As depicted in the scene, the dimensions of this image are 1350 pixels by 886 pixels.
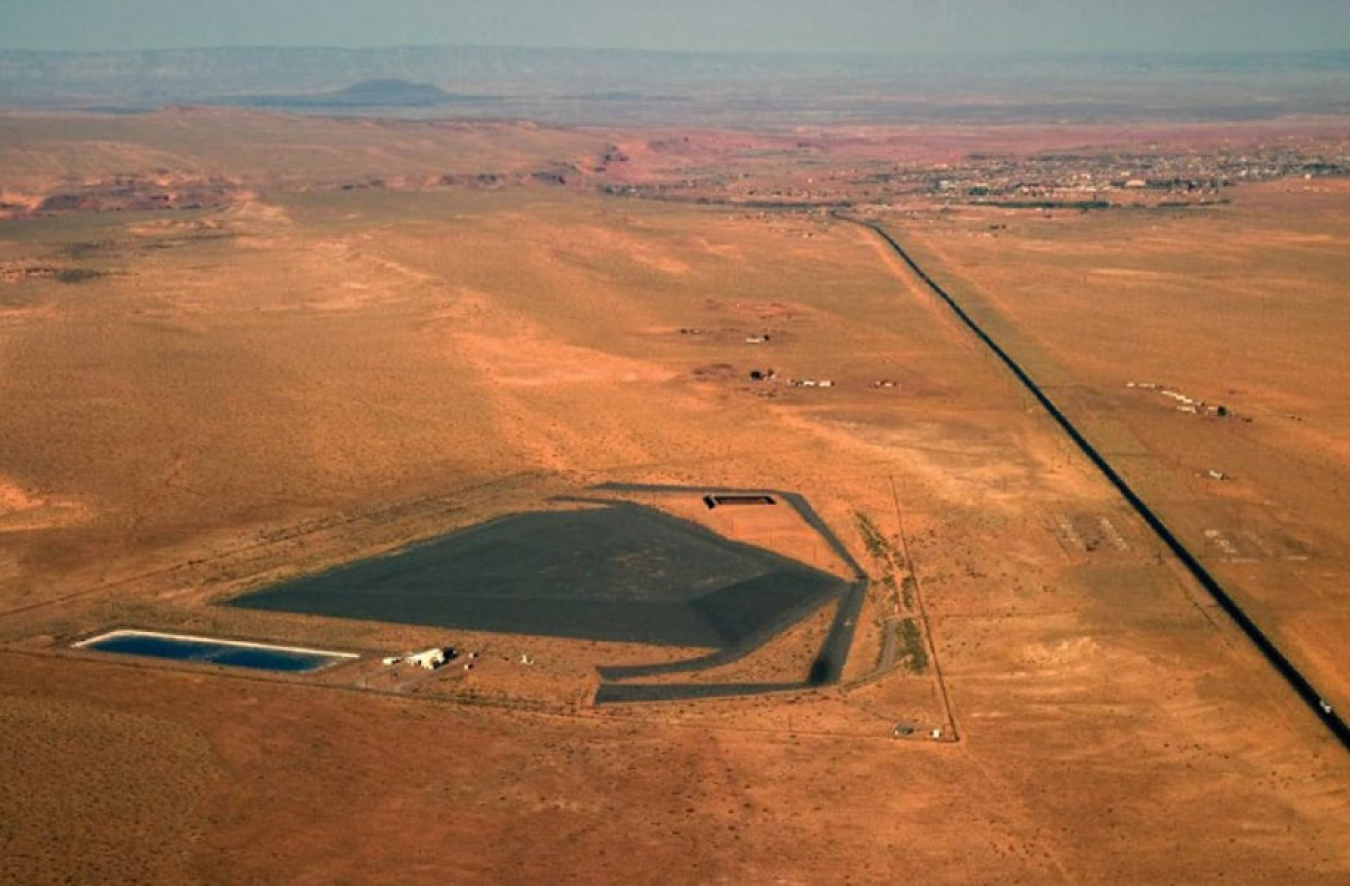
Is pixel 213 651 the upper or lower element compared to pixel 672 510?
lower

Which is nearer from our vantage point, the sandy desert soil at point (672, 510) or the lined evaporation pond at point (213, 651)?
the sandy desert soil at point (672, 510)

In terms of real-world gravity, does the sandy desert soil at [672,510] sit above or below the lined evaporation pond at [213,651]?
above

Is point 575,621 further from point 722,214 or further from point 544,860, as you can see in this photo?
point 722,214

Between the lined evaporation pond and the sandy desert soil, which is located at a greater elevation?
A: the sandy desert soil

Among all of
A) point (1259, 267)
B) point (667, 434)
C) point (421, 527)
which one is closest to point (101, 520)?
point (421, 527)

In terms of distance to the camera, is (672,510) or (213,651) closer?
(213,651)
